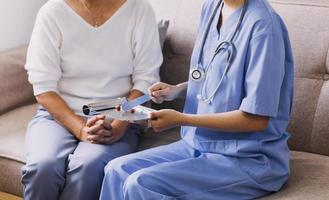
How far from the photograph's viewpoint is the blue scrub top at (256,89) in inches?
52.7

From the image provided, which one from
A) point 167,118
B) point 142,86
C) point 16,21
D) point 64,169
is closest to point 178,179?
point 167,118

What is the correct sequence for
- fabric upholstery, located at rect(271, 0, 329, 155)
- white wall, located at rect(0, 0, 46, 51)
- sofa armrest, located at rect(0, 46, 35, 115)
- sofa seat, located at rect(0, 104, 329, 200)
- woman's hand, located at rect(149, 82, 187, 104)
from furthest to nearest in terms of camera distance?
white wall, located at rect(0, 0, 46, 51)
sofa armrest, located at rect(0, 46, 35, 115)
fabric upholstery, located at rect(271, 0, 329, 155)
woman's hand, located at rect(149, 82, 187, 104)
sofa seat, located at rect(0, 104, 329, 200)

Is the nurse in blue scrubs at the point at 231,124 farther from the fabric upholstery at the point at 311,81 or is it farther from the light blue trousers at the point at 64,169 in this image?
the fabric upholstery at the point at 311,81

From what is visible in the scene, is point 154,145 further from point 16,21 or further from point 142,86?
point 16,21

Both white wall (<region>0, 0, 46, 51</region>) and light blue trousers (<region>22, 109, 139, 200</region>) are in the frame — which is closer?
light blue trousers (<region>22, 109, 139, 200</region>)

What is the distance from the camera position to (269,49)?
52.4 inches

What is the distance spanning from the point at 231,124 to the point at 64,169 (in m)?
0.53

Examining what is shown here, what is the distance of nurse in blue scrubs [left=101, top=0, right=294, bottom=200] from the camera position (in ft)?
4.39

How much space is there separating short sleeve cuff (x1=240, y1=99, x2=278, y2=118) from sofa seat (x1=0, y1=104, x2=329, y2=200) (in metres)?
0.25

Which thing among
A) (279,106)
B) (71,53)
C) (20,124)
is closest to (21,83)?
(20,124)

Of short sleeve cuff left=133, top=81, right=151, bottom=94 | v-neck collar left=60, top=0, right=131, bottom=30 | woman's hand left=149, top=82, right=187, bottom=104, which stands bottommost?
short sleeve cuff left=133, top=81, right=151, bottom=94

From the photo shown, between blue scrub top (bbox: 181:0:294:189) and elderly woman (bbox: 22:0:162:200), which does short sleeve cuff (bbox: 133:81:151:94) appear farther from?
blue scrub top (bbox: 181:0:294:189)

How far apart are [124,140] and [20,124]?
1.45 feet

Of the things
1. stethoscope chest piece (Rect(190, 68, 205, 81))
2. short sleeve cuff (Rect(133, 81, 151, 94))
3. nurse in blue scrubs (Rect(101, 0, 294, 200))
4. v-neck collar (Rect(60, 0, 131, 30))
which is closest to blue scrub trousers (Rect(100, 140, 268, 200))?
nurse in blue scrubs (Rect(101, 0, 294, 200))
